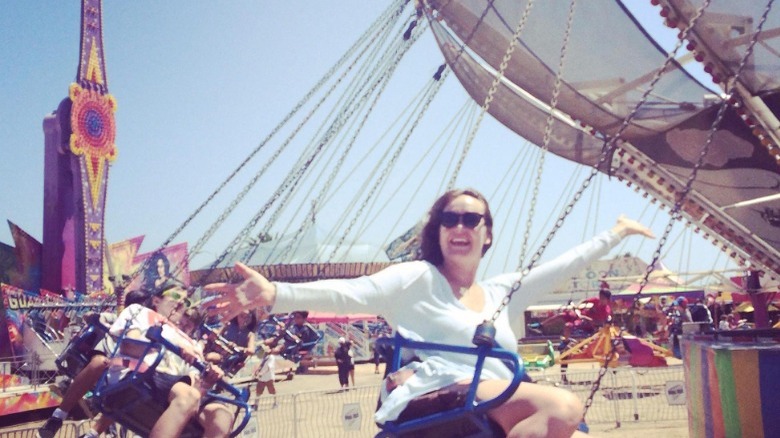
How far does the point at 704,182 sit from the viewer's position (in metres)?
9.98

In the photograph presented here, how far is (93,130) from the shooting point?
22812mm

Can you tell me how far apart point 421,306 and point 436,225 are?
1.32 ft

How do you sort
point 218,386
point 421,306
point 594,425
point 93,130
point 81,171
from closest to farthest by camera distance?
point 421,306, point 218,386, point 594,425, point 81,171, point 93,130

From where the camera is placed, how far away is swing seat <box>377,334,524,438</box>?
1.95 metres

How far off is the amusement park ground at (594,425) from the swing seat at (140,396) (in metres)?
3.43

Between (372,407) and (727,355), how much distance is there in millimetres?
6836

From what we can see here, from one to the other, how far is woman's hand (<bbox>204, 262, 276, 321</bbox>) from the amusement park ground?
5827 millimetres

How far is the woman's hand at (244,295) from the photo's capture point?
1999 millimetres

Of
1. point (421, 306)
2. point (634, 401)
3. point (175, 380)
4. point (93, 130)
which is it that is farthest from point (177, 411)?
point (93, 130)

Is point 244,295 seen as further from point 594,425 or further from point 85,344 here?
point 594,425

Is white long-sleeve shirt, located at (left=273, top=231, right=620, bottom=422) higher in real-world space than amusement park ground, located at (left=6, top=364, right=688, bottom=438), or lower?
higher

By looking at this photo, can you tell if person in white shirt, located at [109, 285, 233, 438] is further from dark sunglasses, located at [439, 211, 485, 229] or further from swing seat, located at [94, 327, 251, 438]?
dark sunglasses, located at [439, 211, 485, 229]

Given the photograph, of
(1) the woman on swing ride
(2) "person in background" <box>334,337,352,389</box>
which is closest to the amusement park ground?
(2) "person in background" <box>334,337,352,389</box>

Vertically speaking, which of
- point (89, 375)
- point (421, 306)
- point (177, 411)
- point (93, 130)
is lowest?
point (177, 411)
